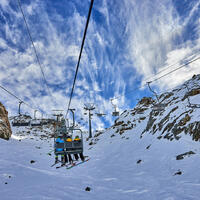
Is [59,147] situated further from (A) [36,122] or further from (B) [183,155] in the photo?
(A) [36,122]

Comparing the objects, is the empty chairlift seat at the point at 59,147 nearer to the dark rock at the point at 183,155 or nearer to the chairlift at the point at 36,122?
the dark rock at the point at 183,155

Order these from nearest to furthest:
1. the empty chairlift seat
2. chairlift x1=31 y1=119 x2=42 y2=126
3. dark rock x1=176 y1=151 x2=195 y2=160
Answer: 1. dark rock x1=176 y1=151 x2=195 y2=160
2. the empty chairlift seat
3. chairlift x1=31 y1=119 x2=42 y2=126

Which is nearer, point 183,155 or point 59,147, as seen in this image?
point 183,155

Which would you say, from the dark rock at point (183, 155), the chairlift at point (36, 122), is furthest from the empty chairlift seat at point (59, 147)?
the chairlift at point (36, 122)

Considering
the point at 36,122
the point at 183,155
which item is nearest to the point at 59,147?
the point at 183,155

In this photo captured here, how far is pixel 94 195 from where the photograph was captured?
4.99 m

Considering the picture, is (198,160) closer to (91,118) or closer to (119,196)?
(119,196)

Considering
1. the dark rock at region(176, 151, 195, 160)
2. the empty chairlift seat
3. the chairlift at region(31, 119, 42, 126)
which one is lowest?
the dark rock at region(176, 151, 195, 160)

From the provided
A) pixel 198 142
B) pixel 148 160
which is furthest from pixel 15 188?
pixel 198 142

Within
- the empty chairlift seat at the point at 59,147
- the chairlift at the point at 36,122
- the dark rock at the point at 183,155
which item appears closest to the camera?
the dark rock at the point at 183,155

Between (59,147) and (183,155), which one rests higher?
(59,147)

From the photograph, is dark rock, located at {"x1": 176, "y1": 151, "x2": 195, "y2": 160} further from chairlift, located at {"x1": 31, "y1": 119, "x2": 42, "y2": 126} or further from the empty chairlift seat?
chairlift, located at {"x1": 31, "y1": 119, "x2": 42, "y2": 126}

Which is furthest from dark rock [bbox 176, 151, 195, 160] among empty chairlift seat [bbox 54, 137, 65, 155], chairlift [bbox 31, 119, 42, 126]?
chairlift [bbox 31, 119, 42, 126]

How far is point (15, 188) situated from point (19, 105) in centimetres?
2231
